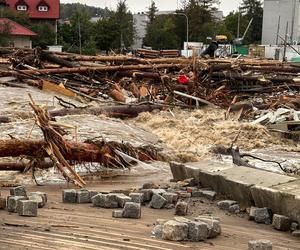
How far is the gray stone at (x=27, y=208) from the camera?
5.96m

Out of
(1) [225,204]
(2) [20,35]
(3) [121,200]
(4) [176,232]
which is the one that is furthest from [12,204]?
(2) [20,35]

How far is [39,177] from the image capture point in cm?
920

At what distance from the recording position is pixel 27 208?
5.97 m

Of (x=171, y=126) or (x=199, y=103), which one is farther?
(x=199, y=103)

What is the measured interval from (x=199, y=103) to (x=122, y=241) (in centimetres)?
1354

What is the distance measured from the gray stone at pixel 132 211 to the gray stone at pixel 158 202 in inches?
25.2

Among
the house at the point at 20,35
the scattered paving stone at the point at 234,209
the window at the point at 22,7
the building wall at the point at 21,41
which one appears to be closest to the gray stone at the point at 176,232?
the scattered paving stone at the point at 234,209

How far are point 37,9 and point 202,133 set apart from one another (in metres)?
65.4

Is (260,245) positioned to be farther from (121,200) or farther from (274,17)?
(274,17)

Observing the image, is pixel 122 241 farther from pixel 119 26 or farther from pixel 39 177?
pixel 119 26

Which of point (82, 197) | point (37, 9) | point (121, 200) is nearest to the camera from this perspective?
point (121, 200)

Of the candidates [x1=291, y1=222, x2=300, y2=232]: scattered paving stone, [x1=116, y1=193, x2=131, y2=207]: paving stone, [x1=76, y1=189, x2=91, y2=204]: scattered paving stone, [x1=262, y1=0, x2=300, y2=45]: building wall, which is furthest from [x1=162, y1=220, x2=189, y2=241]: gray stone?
[x1=262, y1=0, x2=300, y2=45]: building wall

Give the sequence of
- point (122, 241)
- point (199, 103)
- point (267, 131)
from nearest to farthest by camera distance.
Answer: point (122, 241) < point (267, 131) < point (199, 103)

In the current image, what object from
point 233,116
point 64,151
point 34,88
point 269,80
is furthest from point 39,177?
point 269,80
